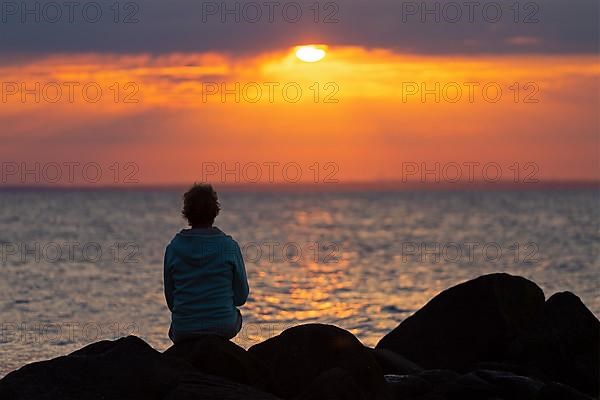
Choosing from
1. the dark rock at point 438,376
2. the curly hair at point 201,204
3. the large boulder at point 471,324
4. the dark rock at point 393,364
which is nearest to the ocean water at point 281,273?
the large boulder at point 471,324

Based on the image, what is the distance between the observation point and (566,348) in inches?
519

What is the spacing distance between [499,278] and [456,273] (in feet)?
66.4

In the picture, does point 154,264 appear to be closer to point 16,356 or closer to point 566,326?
point 16,356

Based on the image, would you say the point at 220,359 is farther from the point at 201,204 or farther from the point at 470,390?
the point at 470,390

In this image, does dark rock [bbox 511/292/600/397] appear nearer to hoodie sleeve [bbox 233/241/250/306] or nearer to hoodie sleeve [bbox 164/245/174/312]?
hoodie sleeve [bbox 233/241/250/306]

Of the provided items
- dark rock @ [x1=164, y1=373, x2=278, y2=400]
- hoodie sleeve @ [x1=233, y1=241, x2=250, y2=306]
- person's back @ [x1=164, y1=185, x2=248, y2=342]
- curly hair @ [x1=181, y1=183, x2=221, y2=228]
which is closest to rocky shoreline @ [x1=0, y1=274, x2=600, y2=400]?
dark rock @ [x1=164, y1=373, x2=278, y2=400]

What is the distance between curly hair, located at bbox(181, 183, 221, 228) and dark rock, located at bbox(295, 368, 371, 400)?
1746 mm

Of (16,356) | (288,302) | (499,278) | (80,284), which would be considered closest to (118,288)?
(80,284)

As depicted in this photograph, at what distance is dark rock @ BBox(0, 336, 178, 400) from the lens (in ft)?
30.6

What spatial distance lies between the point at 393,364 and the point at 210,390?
11.4 ft

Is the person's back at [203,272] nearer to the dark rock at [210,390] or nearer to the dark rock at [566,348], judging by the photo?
the dark rock at [210,390]

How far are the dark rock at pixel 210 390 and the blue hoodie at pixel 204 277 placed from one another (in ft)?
2.40

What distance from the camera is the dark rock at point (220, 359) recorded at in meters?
9.95

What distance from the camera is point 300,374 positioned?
10.7m
